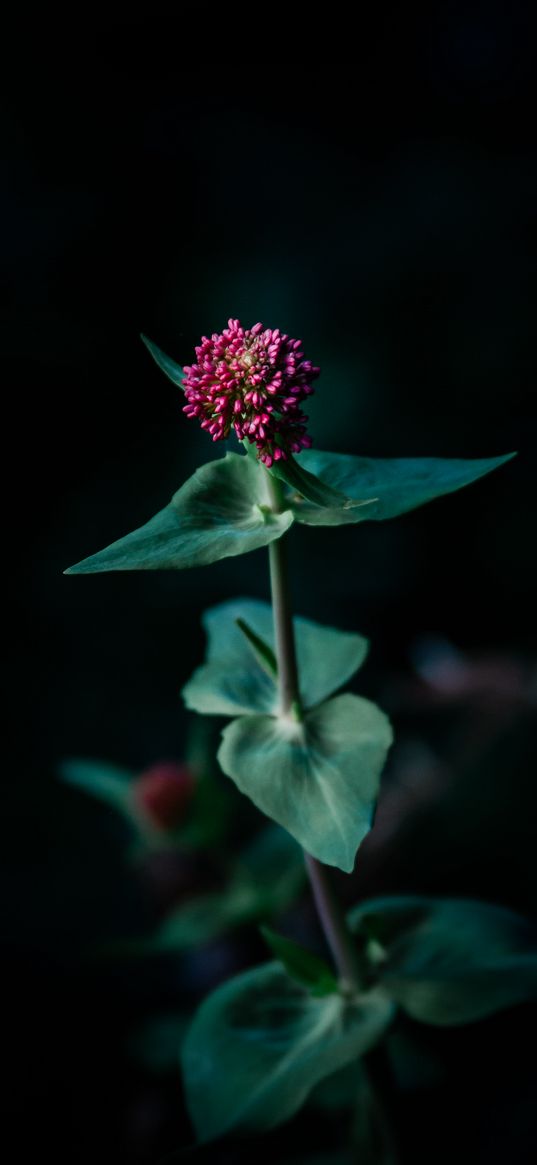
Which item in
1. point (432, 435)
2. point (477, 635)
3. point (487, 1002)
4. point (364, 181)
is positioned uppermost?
point (364, 181)

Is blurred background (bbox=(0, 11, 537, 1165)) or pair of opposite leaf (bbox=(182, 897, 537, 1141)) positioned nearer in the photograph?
pair of opposite leaf (bbox=(182, 897, 537, 1141))

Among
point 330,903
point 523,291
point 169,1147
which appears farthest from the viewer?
point 523,291

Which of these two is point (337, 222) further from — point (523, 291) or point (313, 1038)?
point (313, 1038)

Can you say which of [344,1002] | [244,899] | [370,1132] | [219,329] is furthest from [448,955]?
[219,329]

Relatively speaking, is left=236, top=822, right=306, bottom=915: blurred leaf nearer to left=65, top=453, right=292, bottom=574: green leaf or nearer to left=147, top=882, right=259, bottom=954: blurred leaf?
left=147, top=882, right=259, bottom=954: blurred leaf

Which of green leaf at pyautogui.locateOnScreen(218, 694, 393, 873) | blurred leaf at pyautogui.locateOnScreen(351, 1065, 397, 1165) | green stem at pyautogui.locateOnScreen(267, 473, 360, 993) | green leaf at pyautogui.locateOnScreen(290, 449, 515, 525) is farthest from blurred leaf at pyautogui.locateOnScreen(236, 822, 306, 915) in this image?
green leaf at pyautogui.locateOnScreen(290, 449, 515, 525)

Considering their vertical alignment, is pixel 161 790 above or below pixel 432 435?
below

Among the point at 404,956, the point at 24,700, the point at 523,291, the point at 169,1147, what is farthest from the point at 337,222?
the point at 169,1147
